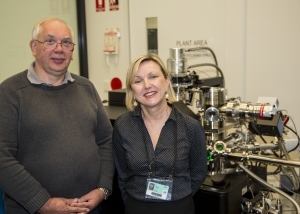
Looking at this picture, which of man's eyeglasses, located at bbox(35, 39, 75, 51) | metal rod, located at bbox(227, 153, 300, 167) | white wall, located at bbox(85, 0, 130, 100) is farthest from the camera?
white wall, located at bbox(85, 0, 130, 100)

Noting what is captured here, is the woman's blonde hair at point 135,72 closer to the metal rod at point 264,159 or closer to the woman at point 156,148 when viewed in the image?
the woman at point 156,148

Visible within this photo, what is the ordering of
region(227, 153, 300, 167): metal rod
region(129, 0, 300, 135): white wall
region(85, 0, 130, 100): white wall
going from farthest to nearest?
region(85, 0, 130, 100): white wall
region(129, 0, 300, 135): white wall
region(227, 153, 300, 167): metal rod

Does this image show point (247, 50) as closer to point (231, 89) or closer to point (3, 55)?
point (231, 89)

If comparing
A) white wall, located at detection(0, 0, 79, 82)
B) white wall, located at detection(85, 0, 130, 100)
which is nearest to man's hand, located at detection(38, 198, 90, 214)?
white wall, located at detection(0, 0, 79, 82)

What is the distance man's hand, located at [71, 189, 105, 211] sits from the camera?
148 cm

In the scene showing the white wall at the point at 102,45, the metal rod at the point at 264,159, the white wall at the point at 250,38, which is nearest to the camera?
the metal rod at the point at 264,159

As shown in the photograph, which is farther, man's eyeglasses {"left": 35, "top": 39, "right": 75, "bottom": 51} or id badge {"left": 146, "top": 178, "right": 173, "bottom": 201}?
man's eyeglasses {"left": 35, "top": 39, "right": 75, "bottom": 51}

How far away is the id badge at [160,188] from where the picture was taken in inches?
52.8

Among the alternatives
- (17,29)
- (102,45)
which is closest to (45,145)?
(17,29)

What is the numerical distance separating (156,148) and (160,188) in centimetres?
15

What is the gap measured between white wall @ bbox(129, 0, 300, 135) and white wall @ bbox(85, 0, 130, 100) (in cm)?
47

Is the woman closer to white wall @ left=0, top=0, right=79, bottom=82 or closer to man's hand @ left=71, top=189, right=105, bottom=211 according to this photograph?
man's hand @ left=71, top=189, right=105, bottom=211

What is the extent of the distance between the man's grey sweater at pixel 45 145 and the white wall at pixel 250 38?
1.29m

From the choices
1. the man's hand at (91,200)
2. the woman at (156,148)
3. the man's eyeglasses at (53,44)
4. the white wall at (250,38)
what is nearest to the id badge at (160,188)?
the woman at (156,148)
